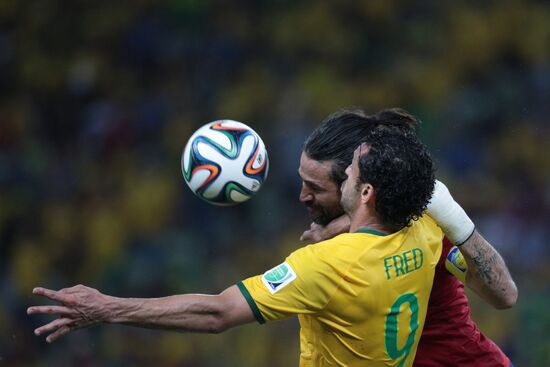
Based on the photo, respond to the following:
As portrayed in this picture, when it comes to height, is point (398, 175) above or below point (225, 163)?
below

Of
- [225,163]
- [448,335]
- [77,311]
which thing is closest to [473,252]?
[448,335]

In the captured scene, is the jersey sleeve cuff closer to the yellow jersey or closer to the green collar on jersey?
the yellow jersey

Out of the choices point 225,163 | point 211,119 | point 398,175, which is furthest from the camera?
point 211,119

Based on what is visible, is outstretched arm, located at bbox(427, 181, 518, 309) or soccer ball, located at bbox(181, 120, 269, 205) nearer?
outstretched arm, located at bbox(427, 181, 518, 309)

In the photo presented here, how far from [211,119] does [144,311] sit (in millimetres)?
7155

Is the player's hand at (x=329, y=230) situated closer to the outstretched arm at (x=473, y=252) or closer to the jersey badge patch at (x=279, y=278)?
the outstretched arm at (x=473, y=252)

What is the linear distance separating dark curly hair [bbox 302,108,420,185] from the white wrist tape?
46cm

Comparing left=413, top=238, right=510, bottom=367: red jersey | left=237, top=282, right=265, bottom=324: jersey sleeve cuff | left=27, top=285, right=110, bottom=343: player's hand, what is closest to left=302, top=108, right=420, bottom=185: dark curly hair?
left=413, top=238, right=510, bottom=367: red jersey

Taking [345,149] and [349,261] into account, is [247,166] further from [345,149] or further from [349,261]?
[349,261]

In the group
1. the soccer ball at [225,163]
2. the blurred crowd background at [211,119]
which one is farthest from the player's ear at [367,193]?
the blurred crowd background at [211,119]

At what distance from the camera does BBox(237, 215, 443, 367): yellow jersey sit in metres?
3.77

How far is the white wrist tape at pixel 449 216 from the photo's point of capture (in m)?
4.12

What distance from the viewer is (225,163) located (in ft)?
15.6

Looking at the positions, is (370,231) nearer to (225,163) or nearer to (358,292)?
(358,292)
